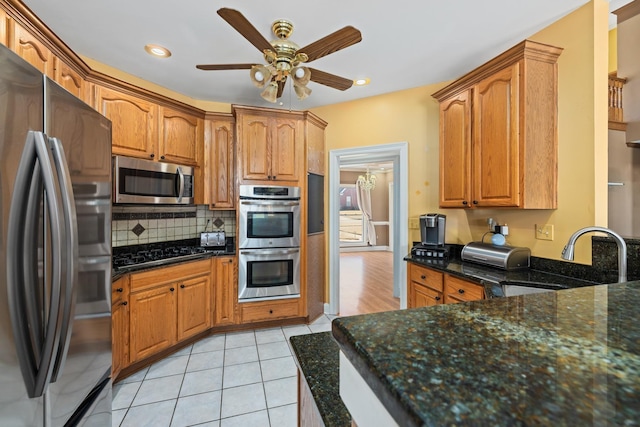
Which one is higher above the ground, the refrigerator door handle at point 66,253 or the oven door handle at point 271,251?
the refrigerator door handle at point 66,253

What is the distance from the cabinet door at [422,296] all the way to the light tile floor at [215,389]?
126 cm

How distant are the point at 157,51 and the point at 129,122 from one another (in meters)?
0.66

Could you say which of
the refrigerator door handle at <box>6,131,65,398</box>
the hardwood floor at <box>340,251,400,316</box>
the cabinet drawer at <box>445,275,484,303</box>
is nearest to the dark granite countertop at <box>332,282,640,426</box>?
the refrigerator door handle at <box>6,131,65,398</box>

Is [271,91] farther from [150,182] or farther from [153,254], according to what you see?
[153,254]

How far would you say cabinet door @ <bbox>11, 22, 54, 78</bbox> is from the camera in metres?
1.55

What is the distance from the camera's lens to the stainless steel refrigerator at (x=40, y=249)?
0.84 meters

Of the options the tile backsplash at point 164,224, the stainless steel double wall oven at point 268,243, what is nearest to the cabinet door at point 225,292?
the stainless steel double wall oven at point 268,243

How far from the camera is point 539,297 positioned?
2.50ft

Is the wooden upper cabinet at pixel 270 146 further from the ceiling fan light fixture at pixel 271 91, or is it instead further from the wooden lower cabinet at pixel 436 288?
the wooden lower cabinet at pixel 436 288

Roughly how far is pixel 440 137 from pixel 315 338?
2369 millimetres

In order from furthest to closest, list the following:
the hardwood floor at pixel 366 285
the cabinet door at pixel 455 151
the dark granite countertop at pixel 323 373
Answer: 1. the hardwood floor at pixel 366 285
2. the cabinet door at pixel 455 151
3. the dark granite countertop at pixel 323 373

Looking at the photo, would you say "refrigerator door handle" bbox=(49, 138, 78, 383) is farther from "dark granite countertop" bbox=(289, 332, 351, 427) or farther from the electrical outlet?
the electrical outlet

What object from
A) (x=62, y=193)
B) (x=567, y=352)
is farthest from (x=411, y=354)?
(x=62, y=193)

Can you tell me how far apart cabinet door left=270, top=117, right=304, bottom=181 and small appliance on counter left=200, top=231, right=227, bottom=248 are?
93 cm
